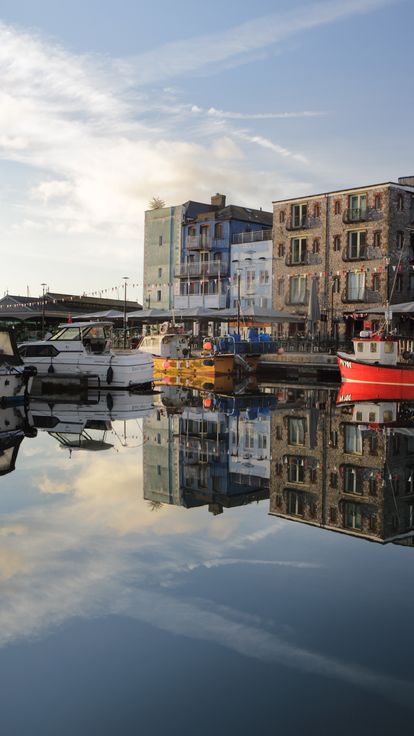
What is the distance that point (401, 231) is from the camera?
190 feet

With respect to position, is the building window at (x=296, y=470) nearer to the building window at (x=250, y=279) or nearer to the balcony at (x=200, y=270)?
the building window at (x=250, y=279)

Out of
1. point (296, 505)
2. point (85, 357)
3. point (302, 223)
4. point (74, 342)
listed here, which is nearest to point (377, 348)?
point (85, 357)

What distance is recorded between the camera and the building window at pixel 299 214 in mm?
63156

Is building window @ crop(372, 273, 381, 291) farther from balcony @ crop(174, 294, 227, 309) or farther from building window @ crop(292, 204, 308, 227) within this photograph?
balcony @ crop(174, 294, 227, 309)

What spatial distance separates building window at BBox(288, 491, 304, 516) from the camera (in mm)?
11406

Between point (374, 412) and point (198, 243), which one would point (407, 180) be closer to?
point (198, 243)

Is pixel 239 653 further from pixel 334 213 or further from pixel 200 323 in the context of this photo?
pixel 200 323

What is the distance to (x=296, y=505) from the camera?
11.8 meters

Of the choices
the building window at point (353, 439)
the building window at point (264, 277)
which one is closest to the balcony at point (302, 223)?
the building window at point (264, 277)

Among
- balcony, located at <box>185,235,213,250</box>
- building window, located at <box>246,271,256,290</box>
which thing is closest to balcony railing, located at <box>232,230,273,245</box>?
balcony, located at <box>185,235,213,250</box>

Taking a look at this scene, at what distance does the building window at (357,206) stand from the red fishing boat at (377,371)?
2273 cm

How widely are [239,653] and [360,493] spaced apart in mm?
7199

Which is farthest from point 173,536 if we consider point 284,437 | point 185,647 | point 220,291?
point 220,291

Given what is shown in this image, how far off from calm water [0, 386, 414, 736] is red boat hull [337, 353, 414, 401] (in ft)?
62.8
